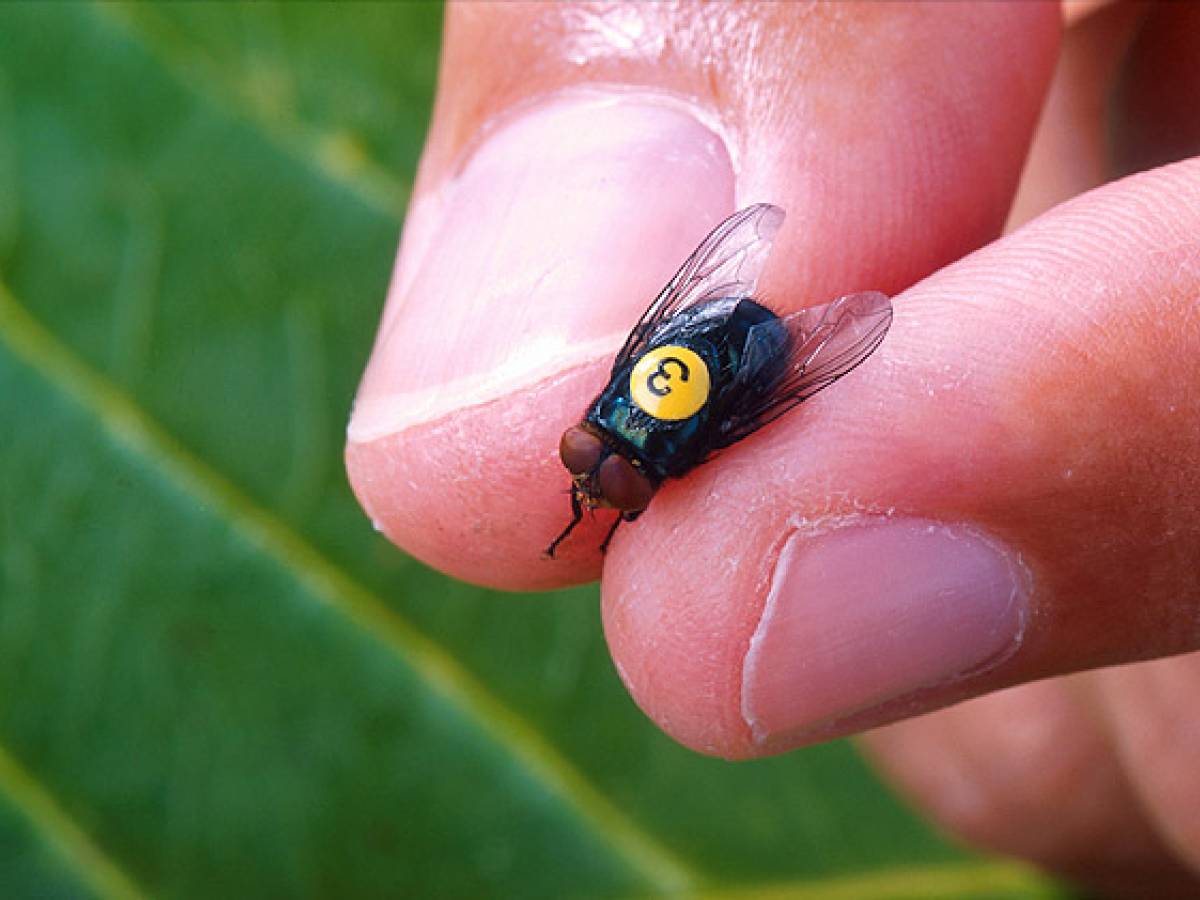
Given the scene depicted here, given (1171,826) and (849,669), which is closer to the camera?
(849,669)

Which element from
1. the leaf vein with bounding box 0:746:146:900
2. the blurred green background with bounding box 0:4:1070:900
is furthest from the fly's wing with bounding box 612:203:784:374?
the leaf vein with bounding box 0:746:146:900

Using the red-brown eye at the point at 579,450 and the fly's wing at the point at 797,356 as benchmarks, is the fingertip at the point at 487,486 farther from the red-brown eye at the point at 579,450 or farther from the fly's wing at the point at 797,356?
the fly's wing at the point at 797,356

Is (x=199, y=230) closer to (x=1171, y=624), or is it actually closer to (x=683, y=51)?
(x=683, y=51)

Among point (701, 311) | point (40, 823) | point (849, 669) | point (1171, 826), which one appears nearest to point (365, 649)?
point (40, 823)

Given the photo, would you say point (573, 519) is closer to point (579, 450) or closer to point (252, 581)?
point (579, 450)

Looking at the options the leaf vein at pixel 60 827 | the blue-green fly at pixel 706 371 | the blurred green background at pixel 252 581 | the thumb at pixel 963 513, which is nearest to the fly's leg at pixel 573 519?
the blue-green fly at pixel 706 371

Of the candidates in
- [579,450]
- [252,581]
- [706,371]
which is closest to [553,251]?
[579,450]
